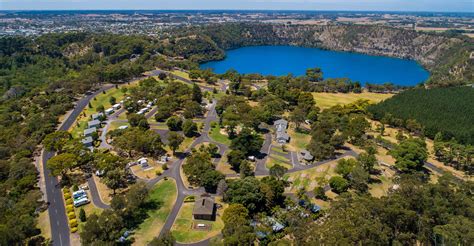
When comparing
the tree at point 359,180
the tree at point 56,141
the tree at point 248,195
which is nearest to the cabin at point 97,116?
the tree at point 56,141

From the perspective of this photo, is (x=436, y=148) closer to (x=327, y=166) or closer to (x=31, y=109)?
(x=327, y=166)

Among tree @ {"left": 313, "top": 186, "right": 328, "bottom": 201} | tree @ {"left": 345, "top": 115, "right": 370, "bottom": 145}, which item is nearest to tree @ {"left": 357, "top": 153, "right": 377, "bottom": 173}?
tree @ {"left": 313, "top": 186, "right": 328, "bottom": 201}

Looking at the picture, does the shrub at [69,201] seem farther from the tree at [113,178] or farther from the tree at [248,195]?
the tree at [248,195]

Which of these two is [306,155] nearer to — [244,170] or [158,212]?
[244,170]

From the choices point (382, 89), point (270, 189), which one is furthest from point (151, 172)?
point (382, 89)

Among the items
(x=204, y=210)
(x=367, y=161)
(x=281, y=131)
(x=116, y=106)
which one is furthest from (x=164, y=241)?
(x=116, y=106)

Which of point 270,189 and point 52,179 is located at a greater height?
point 270,189
